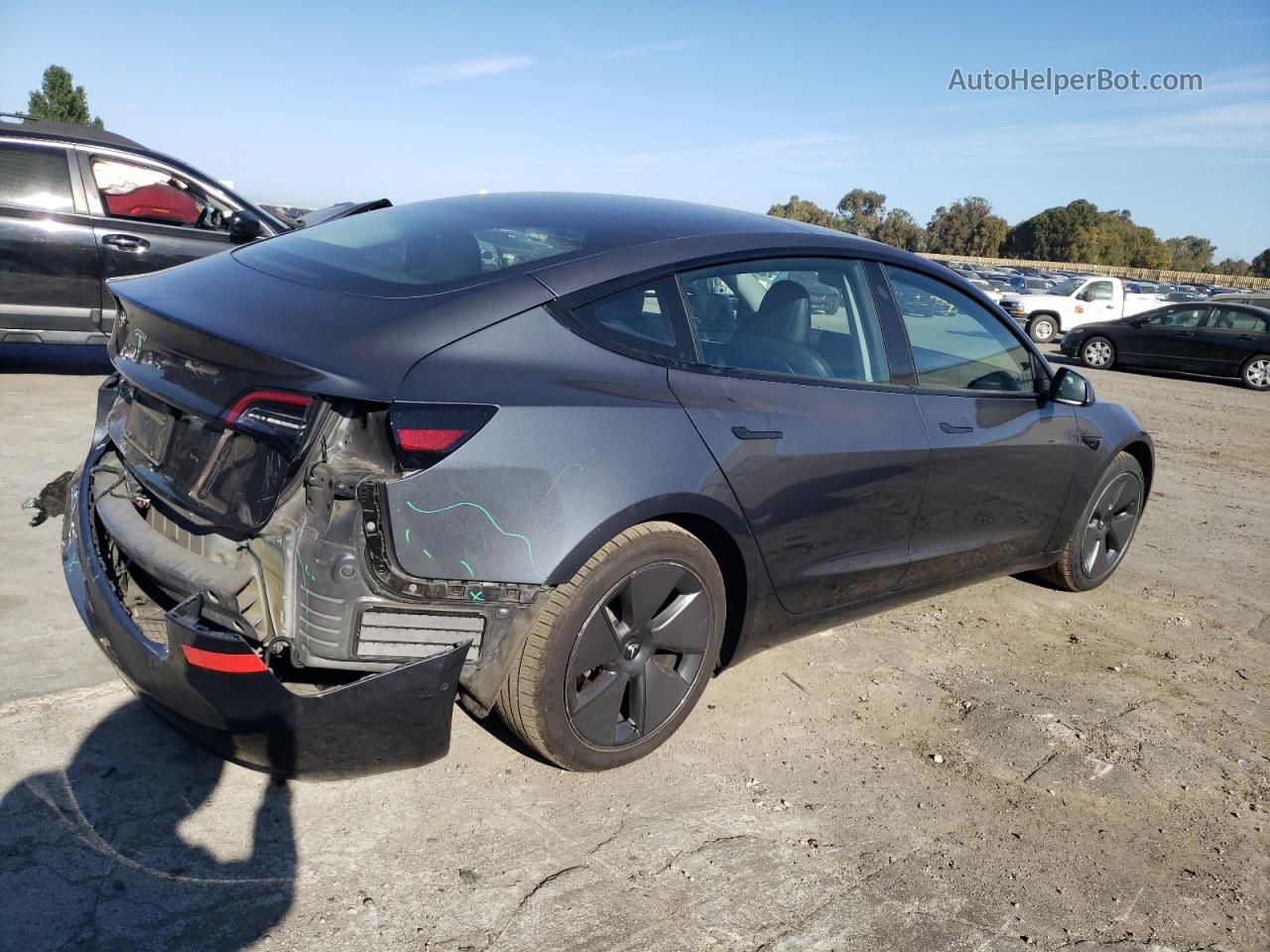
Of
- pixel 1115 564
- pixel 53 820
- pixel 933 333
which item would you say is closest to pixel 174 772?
pixel 53 820

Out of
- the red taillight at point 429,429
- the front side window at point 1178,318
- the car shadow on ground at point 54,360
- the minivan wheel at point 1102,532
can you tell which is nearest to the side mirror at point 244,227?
the car shadow on ground at point 54,360

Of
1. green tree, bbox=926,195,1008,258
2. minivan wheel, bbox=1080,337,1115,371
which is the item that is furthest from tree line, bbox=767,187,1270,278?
minivan wheel, bbox=1080,337,1115,371

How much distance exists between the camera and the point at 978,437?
3922 mm

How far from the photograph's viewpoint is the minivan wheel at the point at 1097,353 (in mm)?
17938

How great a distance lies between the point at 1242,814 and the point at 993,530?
135 centimetres

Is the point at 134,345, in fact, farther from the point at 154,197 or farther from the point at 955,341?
the point at 154,197

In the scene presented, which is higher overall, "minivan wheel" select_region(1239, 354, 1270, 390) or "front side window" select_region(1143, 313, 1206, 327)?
"front side window" select_region(1143, 313, 1206, 327)

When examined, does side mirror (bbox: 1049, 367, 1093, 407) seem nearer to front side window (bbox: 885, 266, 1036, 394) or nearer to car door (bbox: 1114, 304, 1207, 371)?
front side window (bbox: 885, 266, 1036, 394)

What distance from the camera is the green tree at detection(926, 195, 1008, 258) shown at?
97062 mm

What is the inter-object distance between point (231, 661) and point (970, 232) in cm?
10354

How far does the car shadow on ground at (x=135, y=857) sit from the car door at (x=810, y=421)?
1558 mm

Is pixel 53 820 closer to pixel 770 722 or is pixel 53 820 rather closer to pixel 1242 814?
pixel 770 722

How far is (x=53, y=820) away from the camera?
98.7 inches

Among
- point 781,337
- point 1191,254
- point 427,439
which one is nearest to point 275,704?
point 427,439
